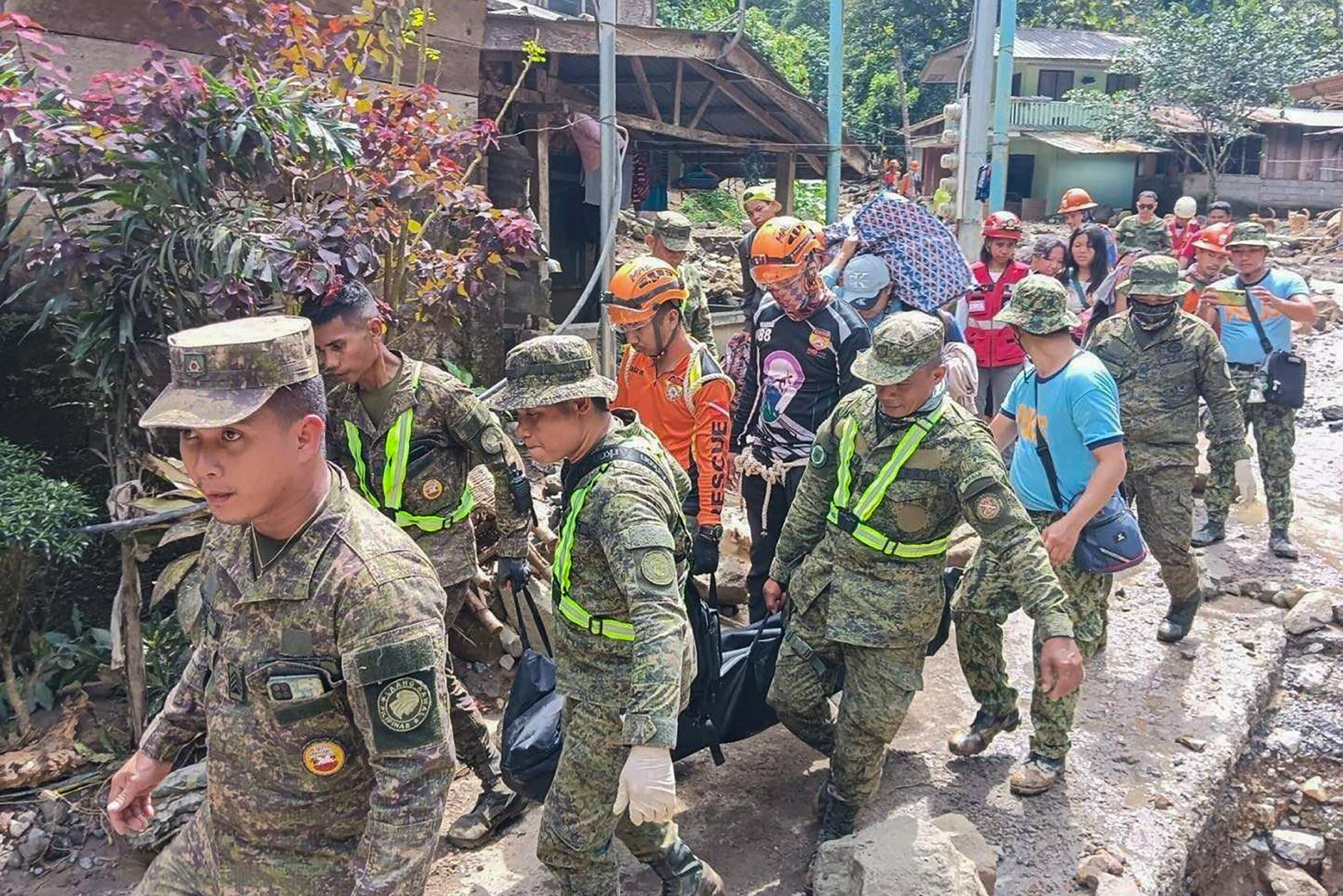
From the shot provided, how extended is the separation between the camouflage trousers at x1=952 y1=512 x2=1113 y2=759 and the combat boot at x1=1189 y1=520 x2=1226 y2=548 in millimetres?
3208

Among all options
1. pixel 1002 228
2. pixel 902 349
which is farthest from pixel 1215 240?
pixel 902 349

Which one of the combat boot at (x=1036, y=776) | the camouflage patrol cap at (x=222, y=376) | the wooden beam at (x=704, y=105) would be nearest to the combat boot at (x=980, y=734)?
the combat boot at (x=1036, y=776)

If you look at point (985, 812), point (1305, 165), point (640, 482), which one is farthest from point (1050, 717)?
point (1305, 165)

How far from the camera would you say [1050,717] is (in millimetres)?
4215

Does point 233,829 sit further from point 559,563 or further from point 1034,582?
point 1034,582

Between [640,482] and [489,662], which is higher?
[640,482]

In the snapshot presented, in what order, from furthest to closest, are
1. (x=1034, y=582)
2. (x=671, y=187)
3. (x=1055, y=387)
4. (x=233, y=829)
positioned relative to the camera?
(x=671, y=187), (x=1055, y=387), (x=1034, y=582), (x=233, y=829)

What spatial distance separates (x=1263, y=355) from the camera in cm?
705

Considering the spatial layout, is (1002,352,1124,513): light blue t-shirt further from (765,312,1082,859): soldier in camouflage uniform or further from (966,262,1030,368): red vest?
(966,262,1030,368): red vest

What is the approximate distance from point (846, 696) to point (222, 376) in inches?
102

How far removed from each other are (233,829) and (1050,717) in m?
3.25

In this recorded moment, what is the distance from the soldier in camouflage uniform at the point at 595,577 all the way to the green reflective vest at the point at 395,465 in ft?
2.72

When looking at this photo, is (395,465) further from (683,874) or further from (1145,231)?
(1145,231)

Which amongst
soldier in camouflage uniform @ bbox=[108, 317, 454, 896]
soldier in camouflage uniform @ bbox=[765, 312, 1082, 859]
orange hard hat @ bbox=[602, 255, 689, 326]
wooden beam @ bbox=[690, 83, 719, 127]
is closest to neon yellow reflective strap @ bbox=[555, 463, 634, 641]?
soldier in camouflage uniform @ bbox=[108, 317, 454, 896]
